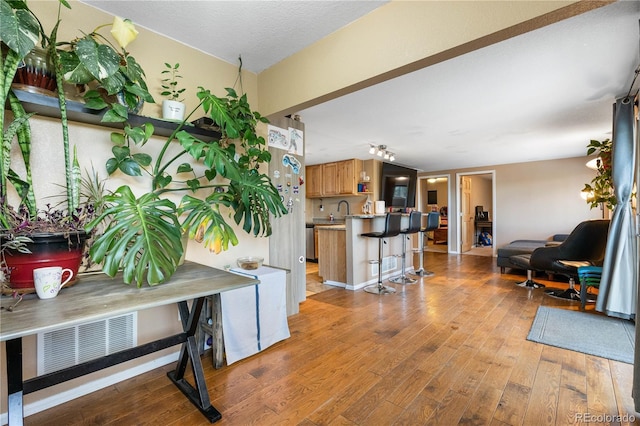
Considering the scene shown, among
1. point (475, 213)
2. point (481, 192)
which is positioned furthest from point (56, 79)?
point (481, 192)

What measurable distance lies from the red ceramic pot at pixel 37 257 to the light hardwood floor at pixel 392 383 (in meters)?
0.87

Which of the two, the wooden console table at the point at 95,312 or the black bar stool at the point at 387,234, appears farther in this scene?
the black bar stool at the point at 387,234

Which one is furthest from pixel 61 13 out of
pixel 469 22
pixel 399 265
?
pixel 399 265

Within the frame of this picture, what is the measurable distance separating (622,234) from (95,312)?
13.0 ft

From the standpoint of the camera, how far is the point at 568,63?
2176mm

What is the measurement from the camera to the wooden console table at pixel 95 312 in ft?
3.07

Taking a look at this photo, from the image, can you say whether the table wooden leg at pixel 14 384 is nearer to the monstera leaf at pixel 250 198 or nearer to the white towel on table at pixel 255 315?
the white towel on table at pixel 255 315

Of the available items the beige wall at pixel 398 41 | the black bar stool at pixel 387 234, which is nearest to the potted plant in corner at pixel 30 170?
the beige wall at pixel 398 41

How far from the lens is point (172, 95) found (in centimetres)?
208

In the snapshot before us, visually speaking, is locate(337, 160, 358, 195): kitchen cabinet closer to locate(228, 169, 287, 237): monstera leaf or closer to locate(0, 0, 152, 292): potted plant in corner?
locate(228, 169, 287, 237): monstera leaf

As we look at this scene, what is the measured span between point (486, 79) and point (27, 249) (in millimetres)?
3224

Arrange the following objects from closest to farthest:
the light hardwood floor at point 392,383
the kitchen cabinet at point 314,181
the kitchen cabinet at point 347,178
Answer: the light hardwood floor at point 392,383, the kitchen cabinet at point 347,178, the kitchen cabinet at point 314,181

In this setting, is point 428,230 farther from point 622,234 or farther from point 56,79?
point 56,79

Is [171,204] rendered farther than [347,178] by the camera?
No
